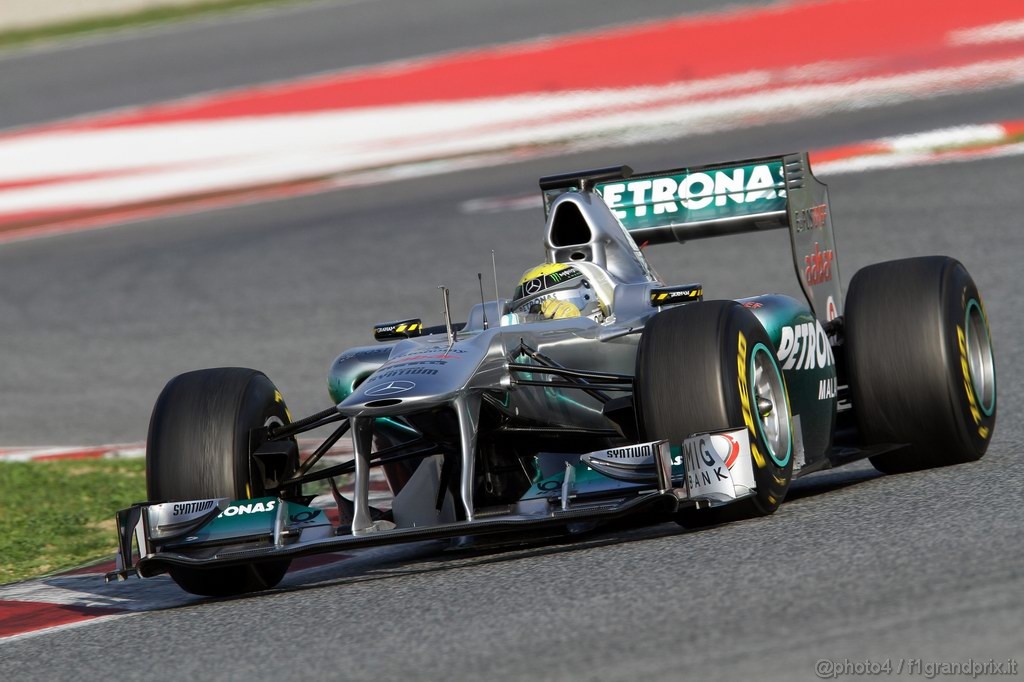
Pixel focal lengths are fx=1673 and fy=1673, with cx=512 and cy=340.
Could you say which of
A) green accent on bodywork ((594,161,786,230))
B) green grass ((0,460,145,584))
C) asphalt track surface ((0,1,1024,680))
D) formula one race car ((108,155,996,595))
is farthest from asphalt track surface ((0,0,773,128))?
formula one race car ((108,155,996,595))

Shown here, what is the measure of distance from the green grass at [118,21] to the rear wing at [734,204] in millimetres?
17845

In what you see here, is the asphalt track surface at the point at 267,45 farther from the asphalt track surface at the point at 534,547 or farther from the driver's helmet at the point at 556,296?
the driver's helmet at the point at 556,296

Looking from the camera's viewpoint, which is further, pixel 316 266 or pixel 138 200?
pixel 138 200

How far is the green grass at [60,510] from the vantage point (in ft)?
24.5

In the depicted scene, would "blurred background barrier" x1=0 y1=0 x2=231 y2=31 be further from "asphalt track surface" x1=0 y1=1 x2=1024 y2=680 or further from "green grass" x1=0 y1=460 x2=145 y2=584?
"green grass" x1=0 y1=460 x2=145 y2=584

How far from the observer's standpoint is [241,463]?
20.2 ft

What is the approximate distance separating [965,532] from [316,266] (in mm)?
9226

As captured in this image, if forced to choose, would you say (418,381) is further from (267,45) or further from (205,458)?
(267,45)

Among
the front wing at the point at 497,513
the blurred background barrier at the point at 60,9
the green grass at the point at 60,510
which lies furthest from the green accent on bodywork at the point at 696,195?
the blurred background barrier at the point at 60,9

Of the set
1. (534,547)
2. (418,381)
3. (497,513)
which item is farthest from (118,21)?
(497,513)

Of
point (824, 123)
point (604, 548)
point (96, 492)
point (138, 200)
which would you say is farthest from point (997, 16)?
point (604, 548)

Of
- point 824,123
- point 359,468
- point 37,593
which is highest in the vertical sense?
point 824,123

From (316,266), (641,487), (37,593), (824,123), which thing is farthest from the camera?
(824,123)

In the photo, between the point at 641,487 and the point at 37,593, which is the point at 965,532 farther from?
the point at 37,593
